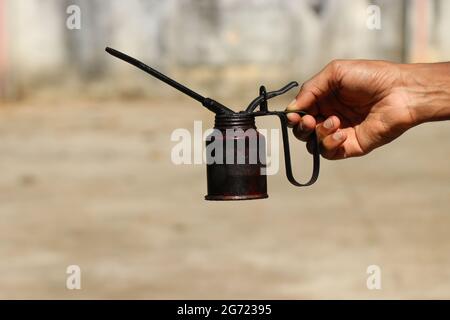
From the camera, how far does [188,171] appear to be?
10.5 meters

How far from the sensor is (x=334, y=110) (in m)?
2.88

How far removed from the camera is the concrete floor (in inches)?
267

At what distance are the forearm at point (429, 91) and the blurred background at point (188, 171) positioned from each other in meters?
3.84

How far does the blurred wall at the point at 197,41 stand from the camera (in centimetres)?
1504

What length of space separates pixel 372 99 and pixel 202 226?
Result: 5463mm

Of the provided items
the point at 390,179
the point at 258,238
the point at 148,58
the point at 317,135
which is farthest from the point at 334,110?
the point at 148,58

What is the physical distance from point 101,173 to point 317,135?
25.6ft

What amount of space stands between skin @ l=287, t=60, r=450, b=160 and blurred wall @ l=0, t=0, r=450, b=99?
40.2 ft

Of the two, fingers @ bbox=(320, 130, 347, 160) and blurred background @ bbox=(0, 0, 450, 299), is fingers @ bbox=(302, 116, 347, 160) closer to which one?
fingers @ bbox=(320, 130, 347, 160)
